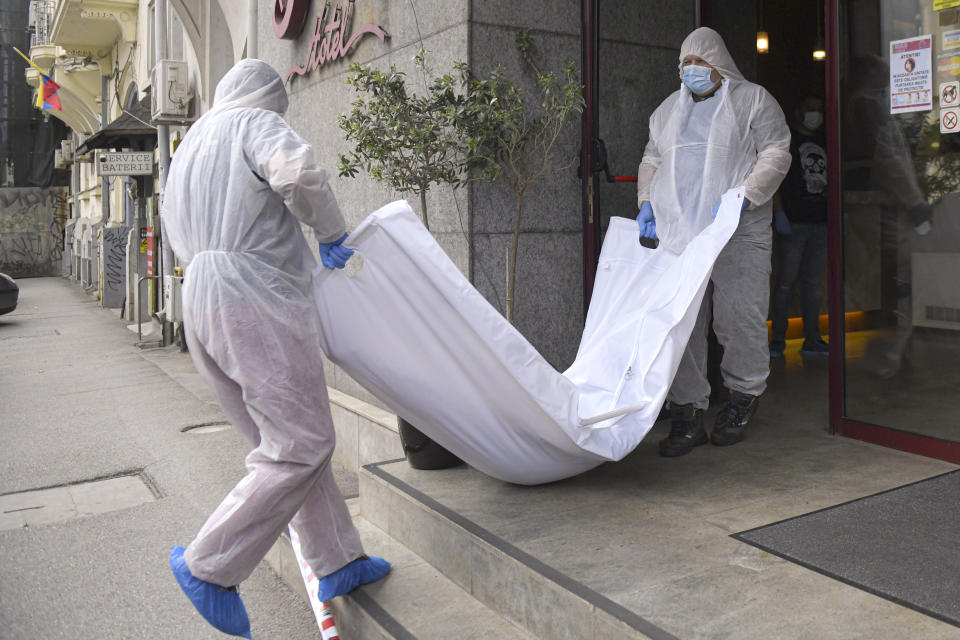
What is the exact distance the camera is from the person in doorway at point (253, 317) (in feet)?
10.1

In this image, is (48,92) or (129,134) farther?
(48,92)

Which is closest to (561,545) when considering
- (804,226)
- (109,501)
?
(109,501)

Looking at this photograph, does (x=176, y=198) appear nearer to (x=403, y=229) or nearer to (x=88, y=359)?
(x=403, y=229)

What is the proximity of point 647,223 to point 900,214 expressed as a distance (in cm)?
116

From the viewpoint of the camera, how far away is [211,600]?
309cm

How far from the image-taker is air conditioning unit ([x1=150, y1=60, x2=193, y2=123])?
1236 centimetres

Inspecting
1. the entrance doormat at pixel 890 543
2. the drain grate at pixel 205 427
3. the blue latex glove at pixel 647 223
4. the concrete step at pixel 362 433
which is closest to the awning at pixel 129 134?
the drain grate at pixel 205 427

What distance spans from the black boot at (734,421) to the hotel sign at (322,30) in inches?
121

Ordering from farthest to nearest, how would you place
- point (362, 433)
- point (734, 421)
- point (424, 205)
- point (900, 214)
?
point (362, 433) < point (424, 205) < point (734, 421) < point (900, 214)

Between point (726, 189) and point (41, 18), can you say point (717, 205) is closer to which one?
point (726, 189)

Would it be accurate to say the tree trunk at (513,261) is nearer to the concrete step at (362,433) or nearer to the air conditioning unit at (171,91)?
the concrete step at (362,433)

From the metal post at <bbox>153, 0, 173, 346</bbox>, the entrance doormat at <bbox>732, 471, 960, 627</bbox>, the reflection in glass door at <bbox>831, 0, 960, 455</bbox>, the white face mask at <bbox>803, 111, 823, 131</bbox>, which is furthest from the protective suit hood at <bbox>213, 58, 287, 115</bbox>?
the metal post at <bbox>153, 0, 173, 346</bbox>

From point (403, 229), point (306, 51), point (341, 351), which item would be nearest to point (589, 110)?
point (403, 229)

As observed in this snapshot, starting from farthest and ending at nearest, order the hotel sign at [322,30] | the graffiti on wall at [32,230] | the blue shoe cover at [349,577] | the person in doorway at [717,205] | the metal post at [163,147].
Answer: the graffiti on wall at [32,230] → the metal post at [163,147] → the hotel sign at [322,30] → the person in doorway at [717,205] → the blue shoe cover at [349,577]
